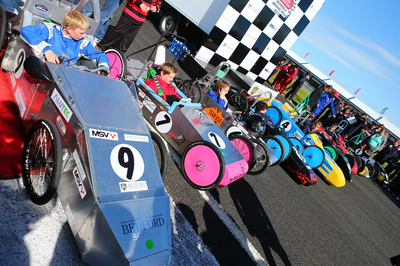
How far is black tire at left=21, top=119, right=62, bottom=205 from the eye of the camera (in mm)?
1914

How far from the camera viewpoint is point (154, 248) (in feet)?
5.94

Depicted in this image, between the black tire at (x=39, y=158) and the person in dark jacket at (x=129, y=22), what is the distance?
3.02m

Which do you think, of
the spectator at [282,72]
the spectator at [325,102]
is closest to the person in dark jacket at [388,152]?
the spectator at [325,102]

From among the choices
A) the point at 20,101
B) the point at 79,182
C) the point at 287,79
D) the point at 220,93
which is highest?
the point at 287,79

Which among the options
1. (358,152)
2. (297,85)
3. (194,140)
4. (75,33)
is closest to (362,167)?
(358,152)

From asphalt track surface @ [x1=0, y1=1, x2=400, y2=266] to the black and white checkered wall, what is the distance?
2110 mm

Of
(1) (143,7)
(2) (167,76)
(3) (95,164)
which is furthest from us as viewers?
(1) (143,7)

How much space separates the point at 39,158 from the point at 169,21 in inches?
278

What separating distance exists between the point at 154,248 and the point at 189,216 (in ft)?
3.57

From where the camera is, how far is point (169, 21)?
8.05 m

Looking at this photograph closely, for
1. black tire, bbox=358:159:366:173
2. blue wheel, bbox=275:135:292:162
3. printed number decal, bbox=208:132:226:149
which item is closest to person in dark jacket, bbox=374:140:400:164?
black tire, bbox=358:159:366:173

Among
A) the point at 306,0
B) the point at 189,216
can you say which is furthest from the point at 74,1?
the point at 306,0

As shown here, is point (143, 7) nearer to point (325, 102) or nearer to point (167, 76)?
point (167, 76)

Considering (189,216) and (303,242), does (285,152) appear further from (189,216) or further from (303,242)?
(189,216)
